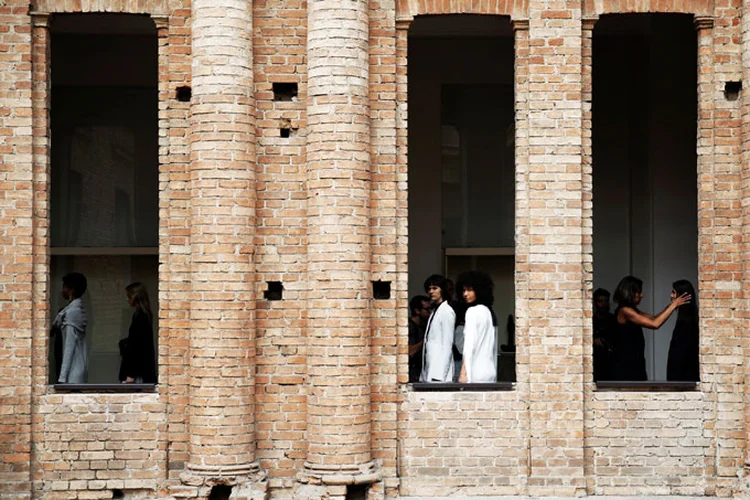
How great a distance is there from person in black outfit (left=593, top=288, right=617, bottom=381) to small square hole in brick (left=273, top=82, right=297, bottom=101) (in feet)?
13.6

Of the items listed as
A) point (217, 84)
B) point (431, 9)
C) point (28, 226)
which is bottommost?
point (28, 226)

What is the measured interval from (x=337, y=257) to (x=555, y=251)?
2.07 metres

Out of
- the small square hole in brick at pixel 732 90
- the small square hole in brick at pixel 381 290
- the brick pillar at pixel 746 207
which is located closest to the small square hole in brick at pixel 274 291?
the small square hole in brick at pixel 381 290

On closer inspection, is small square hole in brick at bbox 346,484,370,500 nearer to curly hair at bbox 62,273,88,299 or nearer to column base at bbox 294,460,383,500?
column base at bbox 294,460,383,500

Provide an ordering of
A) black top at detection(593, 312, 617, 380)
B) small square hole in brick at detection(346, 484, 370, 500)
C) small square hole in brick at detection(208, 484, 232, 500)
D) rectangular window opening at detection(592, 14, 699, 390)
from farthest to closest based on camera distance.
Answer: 1. rectangular window opening at detection(592, 14, 699, 390)
2. black top at detection(593, 312, 617, 380)
3. small square hole in brick at detection(346, 484, 370, 500)
4. small square hole in brick at detection(208, 484, 232, 500)

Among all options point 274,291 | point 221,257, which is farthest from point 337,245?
point 221,257

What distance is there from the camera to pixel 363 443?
987cm

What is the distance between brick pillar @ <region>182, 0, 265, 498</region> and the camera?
9.69m

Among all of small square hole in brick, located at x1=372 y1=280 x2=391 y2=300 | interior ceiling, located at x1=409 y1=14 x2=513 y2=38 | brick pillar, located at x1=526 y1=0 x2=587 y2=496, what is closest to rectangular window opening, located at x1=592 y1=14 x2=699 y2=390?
interior ceiling, located at x1=409 y1=14 x2=513 y2=38

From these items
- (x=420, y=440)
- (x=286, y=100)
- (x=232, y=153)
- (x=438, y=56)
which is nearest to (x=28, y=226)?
(x=232, y=153)

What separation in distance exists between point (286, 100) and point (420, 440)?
3455mm

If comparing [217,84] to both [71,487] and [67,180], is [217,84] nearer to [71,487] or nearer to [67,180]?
A: [71,487]

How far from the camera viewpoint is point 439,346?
10344 millimetres

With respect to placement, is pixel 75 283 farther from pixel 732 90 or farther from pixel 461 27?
pixel 732 90
